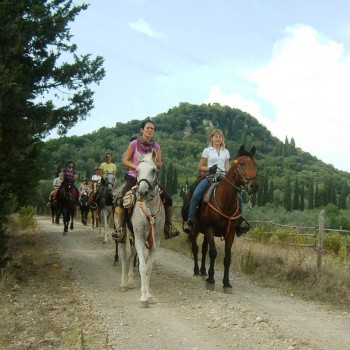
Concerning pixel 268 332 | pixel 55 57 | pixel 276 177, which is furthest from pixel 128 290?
pixel 276 177

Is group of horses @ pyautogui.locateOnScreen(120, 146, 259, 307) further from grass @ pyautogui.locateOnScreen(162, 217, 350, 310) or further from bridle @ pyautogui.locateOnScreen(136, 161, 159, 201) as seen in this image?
grass @ pyautogui.locateOnScreen(162, 217, 350, 310)

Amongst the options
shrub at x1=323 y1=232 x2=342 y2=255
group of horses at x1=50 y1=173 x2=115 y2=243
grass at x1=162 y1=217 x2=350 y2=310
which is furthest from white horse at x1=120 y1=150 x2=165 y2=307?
shrub at x1=323 y1=232 x2=342 y2=255

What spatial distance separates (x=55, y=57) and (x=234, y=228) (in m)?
8.88

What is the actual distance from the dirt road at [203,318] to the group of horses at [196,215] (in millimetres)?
486

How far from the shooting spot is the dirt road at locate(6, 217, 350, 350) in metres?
6.64

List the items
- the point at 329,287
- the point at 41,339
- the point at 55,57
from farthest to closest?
the point at 55,57 < the point at 329,287 < the point at 41,339

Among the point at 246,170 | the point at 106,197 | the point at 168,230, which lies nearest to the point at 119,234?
the point at 168,230

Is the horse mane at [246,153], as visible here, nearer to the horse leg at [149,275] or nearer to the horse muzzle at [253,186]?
the horse muzzle at [253,186]

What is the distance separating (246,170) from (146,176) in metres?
2.31

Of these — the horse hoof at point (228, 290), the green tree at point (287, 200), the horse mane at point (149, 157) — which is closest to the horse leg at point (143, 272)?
the horse mane at point (149, 157)

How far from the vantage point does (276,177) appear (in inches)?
7106

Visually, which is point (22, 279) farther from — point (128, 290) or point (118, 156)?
point (118, 156)

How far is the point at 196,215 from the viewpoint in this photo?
11383mm

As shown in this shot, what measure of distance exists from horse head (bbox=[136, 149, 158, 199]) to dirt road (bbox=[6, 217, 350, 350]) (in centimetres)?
200
